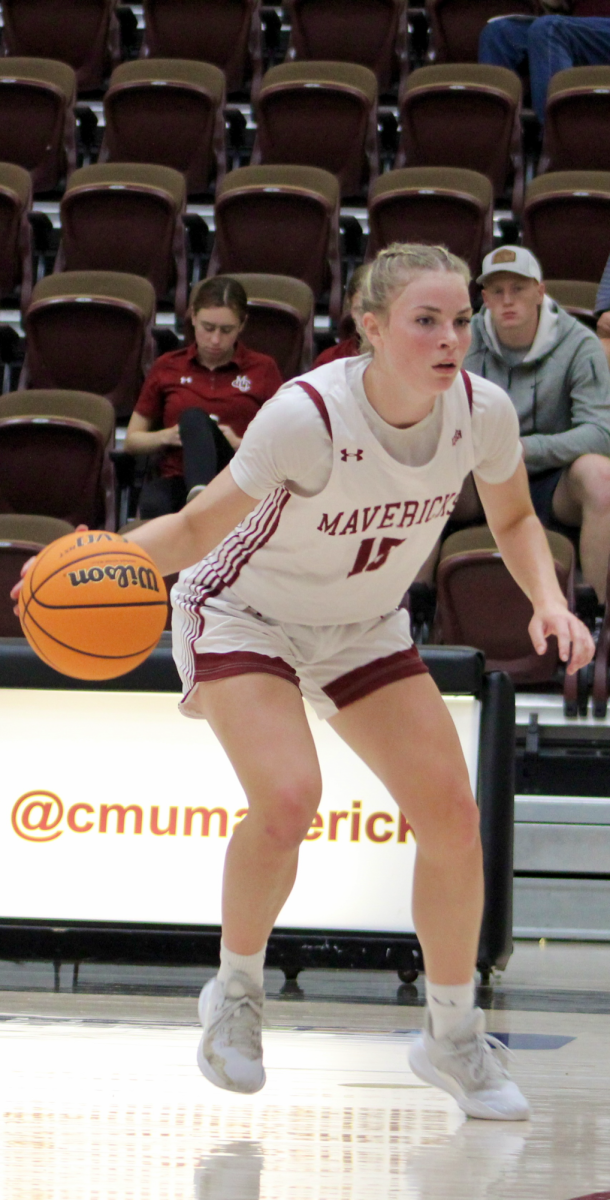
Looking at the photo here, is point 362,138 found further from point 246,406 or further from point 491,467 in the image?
point 491,467

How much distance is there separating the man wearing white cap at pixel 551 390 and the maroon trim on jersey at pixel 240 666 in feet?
8.64

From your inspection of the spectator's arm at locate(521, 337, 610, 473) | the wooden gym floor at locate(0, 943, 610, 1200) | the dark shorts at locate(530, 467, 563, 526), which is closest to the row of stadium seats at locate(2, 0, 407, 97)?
the spectator's arm at locate(521, 337, 610, 473)

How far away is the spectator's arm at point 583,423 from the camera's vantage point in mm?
5027

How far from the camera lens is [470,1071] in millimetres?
2430

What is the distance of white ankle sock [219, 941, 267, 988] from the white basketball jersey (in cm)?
62

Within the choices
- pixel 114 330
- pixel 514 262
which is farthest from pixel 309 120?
pixel 514 262

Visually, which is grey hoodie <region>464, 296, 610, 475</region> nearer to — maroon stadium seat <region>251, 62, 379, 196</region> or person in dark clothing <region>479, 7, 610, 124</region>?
maroon stadium seat <region>251, 62, 379, 196</region>

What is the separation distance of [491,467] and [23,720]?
174cm

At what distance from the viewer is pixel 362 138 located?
750cm

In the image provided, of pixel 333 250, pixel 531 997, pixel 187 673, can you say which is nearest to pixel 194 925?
pixel 531 997

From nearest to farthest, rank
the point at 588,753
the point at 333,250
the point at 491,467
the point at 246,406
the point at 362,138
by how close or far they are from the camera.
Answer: the point at 491,467
the point at 588,753
the point at 246,406
the point at 333,250
the point at 362,138

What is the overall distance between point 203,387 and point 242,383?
168mm

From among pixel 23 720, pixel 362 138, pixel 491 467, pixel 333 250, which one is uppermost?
pixel 362 138

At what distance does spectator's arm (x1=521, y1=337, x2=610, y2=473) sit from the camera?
198 inches
